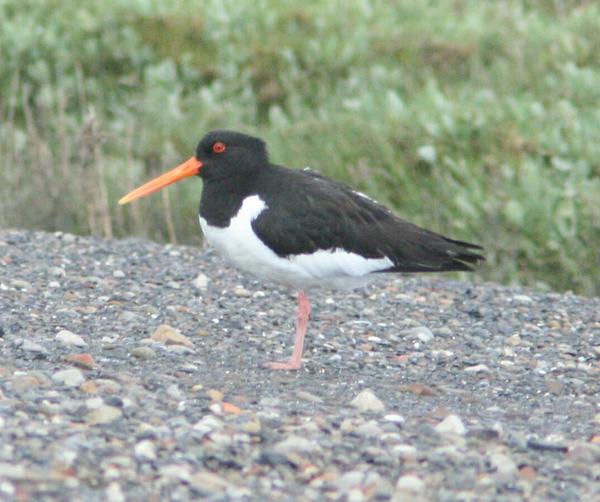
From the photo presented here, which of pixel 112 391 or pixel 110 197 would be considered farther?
pixel 110 197

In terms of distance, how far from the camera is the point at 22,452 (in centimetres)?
417

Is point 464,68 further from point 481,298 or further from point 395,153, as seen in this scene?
point 481,298

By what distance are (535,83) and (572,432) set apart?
7292 millimetres

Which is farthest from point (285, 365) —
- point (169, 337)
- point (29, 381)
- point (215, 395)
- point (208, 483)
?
point (208, 483)

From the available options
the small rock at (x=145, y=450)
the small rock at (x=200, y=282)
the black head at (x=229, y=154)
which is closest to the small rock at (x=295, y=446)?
the small rock at (x=145, y=450)

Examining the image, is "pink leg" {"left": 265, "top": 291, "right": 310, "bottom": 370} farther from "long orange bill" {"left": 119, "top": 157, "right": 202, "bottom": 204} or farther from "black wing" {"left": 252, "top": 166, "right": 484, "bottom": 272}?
"long orange bill" {"left": 119, "top": 157, "right": 202, "bottom": 204}

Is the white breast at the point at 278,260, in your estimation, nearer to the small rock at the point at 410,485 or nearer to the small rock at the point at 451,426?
the small rock at the point at 451,426

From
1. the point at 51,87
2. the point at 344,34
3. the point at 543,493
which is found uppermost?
the point at 344,34

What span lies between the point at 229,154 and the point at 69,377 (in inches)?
63.4

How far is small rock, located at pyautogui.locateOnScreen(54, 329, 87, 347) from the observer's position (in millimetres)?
5906

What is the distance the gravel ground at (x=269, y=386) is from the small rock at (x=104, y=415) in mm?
15

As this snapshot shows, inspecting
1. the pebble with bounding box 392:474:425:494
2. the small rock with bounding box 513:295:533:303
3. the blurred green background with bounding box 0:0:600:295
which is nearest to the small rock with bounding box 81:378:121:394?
the pebble with bounding box 392:474:425:494

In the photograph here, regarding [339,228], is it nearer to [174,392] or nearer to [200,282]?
[174,392]

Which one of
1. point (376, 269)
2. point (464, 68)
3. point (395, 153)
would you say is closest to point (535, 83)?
point (464, 68)
